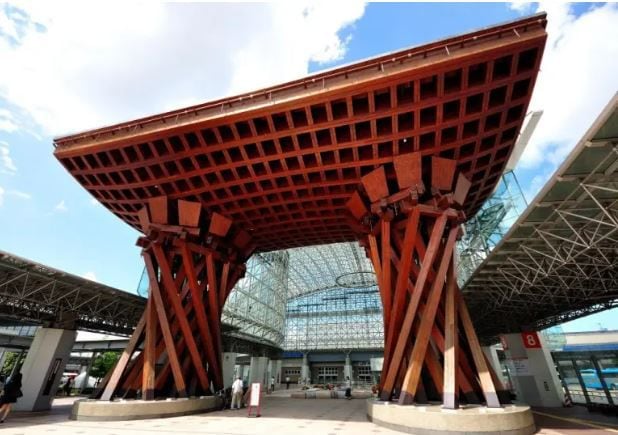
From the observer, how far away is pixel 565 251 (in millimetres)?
13688

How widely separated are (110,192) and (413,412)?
710 inches

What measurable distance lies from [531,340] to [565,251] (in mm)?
11612

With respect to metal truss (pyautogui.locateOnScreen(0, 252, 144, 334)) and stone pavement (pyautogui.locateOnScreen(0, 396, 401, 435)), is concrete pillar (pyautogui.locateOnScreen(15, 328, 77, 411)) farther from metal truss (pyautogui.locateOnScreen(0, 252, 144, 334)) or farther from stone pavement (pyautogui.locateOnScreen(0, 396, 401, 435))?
stone pavement (pyautogui.locateOnScreen(0, 396, 401, 435))

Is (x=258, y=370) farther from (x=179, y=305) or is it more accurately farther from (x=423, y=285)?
(x=423, y=285)

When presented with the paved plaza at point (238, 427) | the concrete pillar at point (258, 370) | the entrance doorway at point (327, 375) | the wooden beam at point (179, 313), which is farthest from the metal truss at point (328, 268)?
the paved plaza at point (238, 427)

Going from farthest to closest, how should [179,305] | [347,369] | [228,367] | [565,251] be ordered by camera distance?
[347,369] → [228,367] → [179,305] → [565,251]

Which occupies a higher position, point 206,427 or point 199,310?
point 199,310

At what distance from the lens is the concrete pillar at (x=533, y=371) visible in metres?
20.4

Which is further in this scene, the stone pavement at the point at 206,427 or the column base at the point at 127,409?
the column base at the point at 127,409

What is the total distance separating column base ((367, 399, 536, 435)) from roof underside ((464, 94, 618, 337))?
6.39m

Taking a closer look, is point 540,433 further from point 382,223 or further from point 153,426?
point 153,426

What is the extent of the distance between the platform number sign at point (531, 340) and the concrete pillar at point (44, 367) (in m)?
28.9

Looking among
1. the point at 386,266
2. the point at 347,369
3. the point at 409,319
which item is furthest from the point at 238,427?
the point at 347,369

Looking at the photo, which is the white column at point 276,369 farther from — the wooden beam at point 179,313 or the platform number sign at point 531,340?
the wooden beam at point 179,313
